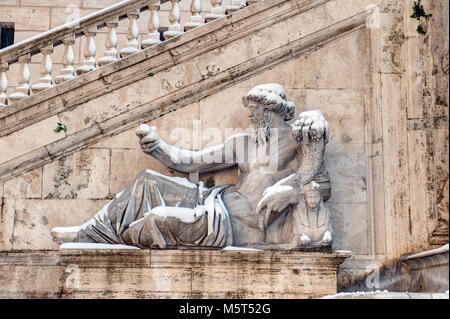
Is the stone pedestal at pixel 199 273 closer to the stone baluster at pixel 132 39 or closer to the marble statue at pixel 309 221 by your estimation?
the marble statue at pixel 309 221

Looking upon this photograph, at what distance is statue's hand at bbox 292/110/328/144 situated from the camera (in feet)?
33.5

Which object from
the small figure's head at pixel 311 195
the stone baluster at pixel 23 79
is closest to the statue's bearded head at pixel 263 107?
the small figure's head at pixel 311 195

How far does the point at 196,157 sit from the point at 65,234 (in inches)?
58.0

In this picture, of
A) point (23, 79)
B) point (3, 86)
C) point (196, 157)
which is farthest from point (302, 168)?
point (3, 86)

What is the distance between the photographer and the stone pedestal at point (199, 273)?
10.0m

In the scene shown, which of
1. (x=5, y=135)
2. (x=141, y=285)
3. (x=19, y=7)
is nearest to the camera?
(x=141, y=285)

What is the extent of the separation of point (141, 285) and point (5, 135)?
2.10 metres

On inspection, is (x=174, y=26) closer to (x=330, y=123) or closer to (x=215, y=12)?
(x=215, y=12)

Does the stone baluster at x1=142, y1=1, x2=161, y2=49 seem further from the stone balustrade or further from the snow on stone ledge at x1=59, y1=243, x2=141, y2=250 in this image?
the snow on stone ledge at x1=59, y1=243, x2=141, y2=250

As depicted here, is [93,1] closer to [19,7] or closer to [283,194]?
[19,7]

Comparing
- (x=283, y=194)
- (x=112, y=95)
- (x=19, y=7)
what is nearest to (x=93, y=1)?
(x=19, y=7)

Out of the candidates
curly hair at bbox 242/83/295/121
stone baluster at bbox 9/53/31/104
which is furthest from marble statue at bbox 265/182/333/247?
stone baluster at bbox 9/53/31/104

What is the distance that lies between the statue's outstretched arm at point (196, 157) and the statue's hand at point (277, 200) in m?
0.63

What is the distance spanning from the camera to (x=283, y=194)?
1009 centimetres
